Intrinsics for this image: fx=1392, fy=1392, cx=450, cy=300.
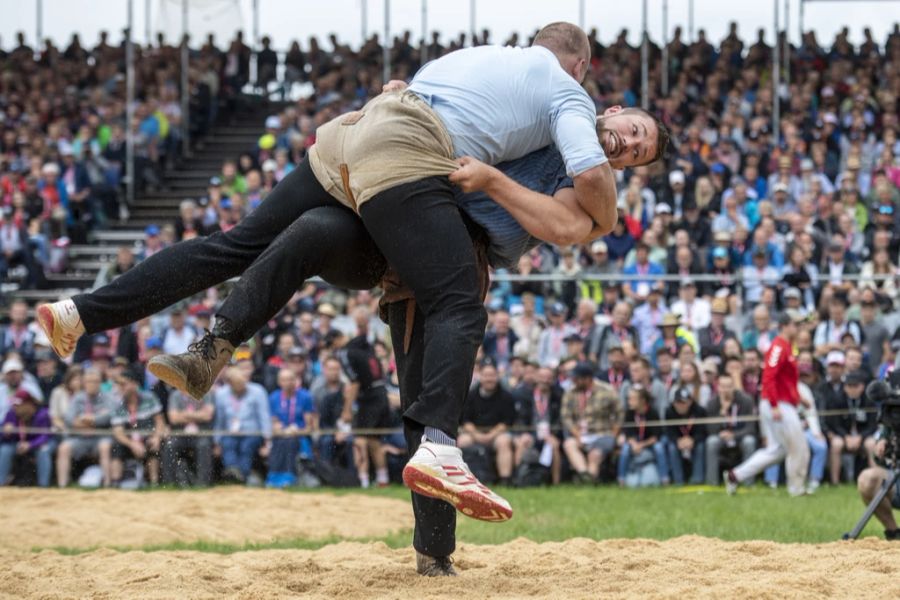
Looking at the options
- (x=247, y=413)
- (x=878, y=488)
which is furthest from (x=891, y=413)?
(x=247, y=413)

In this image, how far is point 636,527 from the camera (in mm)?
10242

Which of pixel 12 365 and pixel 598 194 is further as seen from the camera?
pixel 12 365

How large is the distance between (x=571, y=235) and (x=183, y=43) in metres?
18.1

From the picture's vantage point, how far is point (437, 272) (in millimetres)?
5594

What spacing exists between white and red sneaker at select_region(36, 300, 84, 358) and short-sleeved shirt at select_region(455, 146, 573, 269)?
5.56 feet

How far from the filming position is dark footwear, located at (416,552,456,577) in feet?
20.7

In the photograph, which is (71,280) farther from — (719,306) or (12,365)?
(719,306)

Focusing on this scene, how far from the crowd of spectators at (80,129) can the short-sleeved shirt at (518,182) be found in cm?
1391

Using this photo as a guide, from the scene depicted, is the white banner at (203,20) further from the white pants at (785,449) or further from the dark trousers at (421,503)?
the dark trousers at (421,503)

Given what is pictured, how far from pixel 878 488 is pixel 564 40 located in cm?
430

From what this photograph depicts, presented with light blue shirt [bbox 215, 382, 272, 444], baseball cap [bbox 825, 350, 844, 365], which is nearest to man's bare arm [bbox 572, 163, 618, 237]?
light blue shirt [bbox 215, 382, 272, 444]

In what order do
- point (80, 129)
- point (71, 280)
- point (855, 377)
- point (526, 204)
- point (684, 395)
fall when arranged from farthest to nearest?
point (80, 129) → point (71, 280) → point (684, 395) → point (855, 377) → point (526, 204)

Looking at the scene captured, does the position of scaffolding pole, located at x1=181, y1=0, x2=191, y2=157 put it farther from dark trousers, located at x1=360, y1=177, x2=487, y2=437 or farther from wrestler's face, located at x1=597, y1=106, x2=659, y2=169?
dark trousers, located at x1=360, y1=177, x2=487, y2=437

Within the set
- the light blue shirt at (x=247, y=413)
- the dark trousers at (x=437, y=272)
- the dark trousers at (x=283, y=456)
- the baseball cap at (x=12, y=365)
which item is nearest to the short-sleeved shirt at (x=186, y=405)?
the light blue shirt at (x=247, y=413)
